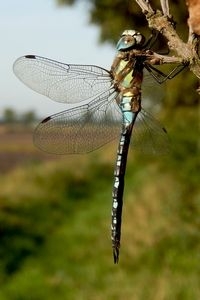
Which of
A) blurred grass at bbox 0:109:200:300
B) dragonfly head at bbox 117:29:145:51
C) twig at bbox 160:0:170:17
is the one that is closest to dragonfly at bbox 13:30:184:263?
dragonfly head at bbox 117:29:145:51

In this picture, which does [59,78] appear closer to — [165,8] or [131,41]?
[131,41]

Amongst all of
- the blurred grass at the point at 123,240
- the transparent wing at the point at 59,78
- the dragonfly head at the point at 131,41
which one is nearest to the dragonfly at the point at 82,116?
the transparent wing at the point at 59,78

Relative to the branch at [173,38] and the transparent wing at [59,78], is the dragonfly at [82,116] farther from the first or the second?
the branch at [173,38]

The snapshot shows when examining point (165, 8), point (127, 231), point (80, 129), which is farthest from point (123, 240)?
point (165, 8)

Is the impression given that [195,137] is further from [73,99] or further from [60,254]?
[73,99]

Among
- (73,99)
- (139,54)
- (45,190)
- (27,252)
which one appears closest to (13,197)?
(45,190)

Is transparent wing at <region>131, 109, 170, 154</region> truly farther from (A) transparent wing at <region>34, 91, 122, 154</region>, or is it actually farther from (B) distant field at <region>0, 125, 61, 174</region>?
(B) distant field at <region>0, 125, 61, 174</region>
